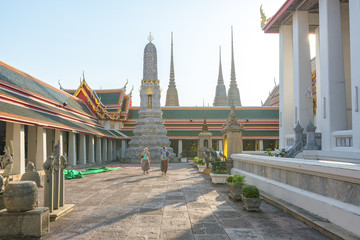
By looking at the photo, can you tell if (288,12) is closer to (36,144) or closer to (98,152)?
(36,144)

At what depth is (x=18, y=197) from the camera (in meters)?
5.59

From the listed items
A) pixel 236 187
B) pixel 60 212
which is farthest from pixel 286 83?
pixel 60 212

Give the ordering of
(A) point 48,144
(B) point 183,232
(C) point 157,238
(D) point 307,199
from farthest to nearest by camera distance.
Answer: (A) point 48,144, (D) point 307,199, (B) point 183,232, (C) point 157,238

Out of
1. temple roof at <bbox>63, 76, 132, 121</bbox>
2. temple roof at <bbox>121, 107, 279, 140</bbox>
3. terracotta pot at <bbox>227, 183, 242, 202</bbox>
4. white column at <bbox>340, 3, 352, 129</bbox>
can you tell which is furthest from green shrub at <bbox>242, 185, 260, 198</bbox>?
temple roof at <bbox>121, 107, 279, 140</bbox>

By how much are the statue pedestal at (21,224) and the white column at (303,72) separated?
17605 mm

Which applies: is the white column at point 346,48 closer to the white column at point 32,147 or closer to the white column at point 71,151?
the white column at point 32,147

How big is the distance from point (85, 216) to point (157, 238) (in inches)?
105

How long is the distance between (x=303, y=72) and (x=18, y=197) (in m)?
18.5

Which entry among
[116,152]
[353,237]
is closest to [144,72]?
Result: [116,152]

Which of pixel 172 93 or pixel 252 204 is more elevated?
pixel 172 93

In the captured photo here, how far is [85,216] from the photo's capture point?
7.40 m

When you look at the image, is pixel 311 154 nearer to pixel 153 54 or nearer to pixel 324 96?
pixel 324 96

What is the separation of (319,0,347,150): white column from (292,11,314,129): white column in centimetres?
338

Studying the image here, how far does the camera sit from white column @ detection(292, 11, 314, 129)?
1961 cm
